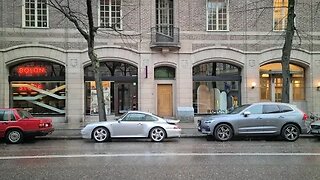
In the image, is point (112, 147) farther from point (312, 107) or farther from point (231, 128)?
point (312, 107)

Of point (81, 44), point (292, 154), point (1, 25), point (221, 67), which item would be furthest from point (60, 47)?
point (292, 154)

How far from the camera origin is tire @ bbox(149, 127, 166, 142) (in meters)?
14.9

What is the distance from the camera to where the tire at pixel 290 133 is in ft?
49.9

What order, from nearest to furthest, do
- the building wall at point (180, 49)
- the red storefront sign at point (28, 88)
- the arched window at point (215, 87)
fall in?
the building wall at point (180, 49) < the red storefront sign at point (28, 88) < the arched window at point (215, 87)

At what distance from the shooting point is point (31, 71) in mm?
22938

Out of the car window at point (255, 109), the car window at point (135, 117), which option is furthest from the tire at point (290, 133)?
the car window at point (135, 117)

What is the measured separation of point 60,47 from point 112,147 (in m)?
11.5

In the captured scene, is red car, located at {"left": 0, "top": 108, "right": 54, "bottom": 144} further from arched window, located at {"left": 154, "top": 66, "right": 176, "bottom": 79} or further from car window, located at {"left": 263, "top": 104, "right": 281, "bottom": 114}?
arched window, located at {"left": 154, "top": 66, "right": 176, "bottom": 79}

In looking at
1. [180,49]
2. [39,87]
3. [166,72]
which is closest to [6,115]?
[39,87]

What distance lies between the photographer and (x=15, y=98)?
74.8ft

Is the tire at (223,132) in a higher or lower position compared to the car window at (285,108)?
lower

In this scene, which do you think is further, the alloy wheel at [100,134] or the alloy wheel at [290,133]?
the alloy wheel at [290,133]

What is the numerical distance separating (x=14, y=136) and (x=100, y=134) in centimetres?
348

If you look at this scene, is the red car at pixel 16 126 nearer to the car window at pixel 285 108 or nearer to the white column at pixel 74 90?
the white column at pixel 74 90
